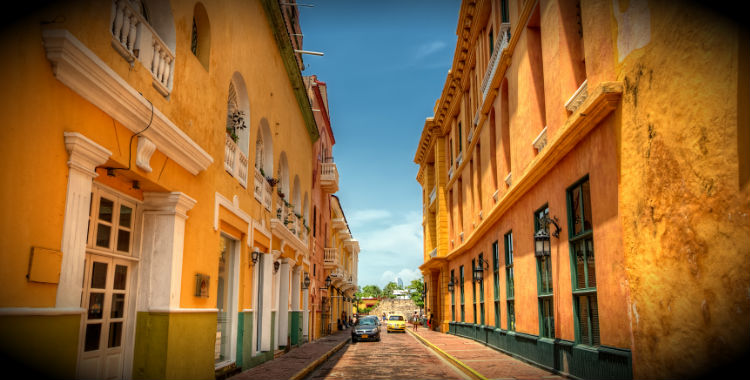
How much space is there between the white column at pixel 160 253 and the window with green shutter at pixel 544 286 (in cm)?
757

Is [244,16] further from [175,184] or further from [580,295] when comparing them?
[580,295]

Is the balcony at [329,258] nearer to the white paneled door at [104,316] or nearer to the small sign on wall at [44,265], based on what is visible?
the white paneled door at [104,316]

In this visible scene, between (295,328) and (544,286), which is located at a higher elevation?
(544,286)

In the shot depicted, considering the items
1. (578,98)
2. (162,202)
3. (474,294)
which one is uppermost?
(578,98)

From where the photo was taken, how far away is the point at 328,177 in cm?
2934

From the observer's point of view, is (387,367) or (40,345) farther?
(387,367)

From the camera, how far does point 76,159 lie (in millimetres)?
5535

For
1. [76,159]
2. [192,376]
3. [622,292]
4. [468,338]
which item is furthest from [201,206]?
[468,338]

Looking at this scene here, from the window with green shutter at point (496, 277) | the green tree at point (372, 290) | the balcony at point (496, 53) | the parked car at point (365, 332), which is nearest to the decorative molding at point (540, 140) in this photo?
the balcony at point (496, 53)

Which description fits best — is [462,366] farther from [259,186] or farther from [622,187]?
[622,187]

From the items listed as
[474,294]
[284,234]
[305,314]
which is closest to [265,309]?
[284,234]

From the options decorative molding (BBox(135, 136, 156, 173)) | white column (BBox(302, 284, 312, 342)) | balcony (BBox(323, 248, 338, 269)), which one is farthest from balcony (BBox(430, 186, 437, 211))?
decorative molding (BBox(135, 136, 156, 173))

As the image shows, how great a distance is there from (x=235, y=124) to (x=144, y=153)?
16.8 feet

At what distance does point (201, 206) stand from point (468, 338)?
17622mm
